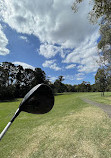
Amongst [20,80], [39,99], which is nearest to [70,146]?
[39,99]

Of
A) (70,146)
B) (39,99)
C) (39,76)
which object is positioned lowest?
(70,146)

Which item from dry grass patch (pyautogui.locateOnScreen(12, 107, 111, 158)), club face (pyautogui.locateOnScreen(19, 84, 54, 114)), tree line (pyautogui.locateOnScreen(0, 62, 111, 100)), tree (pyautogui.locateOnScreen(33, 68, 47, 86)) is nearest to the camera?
club face (pyautogui.locateOnScreen(19, 84, 54, 114))

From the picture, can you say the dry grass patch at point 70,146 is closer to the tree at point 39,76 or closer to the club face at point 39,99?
the club face at point 39,99

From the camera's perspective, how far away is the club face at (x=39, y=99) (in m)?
1.56

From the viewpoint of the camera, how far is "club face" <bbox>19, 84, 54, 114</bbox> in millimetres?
1558

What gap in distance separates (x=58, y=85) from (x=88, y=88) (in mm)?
31796

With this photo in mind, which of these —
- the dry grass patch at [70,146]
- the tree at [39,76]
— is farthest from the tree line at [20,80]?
the dry grass patch at [70,146]

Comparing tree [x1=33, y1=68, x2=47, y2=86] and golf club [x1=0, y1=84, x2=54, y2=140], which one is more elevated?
tree [x1=33, y1=68, x2=47, y2=86]

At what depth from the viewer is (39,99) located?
1.60 metres

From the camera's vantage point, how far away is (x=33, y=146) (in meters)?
3.52

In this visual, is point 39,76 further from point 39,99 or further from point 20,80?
point 39,99

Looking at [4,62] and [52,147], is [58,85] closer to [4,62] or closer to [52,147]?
[4,62]

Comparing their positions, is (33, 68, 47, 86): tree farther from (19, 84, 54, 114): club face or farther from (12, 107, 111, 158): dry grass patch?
(19, 84, 54, 114): club face

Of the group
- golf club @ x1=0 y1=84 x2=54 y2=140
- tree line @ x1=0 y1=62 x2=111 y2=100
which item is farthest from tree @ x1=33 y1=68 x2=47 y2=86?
golf club @ x1=0 y1=84 x2=54 y2=140
